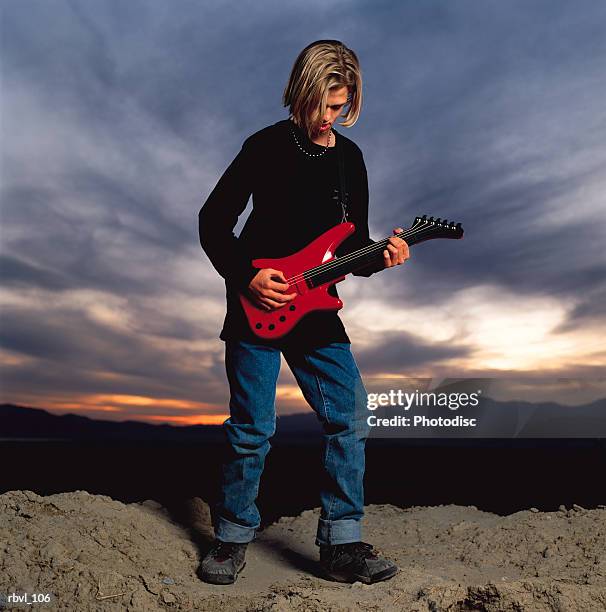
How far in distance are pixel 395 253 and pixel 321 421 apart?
0.82 metres

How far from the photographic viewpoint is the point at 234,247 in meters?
2.91

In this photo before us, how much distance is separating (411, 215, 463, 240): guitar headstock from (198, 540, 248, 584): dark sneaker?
65.4 inches

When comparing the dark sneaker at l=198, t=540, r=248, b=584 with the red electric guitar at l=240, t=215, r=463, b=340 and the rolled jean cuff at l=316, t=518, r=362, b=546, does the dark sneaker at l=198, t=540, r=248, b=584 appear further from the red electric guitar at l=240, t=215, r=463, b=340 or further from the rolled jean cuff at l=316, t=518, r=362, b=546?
the red electric guitar at l=240, t=215, r=463, b=340

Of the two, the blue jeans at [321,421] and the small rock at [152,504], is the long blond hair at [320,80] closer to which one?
the blue jeans at [321,421]

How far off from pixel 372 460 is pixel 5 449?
8.33 ft

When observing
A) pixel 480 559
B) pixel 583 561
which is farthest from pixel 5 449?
pixel 583 561

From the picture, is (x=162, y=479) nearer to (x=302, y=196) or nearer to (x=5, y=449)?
(x=5, y=449)

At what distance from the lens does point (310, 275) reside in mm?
2908

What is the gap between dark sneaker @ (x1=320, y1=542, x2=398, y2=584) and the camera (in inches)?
111

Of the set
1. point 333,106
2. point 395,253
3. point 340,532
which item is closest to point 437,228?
point 395,253

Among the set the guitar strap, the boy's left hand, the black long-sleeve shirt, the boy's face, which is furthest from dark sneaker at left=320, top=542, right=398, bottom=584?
the boy's face

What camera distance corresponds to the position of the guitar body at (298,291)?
2908mm

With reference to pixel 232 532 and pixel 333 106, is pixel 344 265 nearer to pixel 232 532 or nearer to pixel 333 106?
pixel 333 106

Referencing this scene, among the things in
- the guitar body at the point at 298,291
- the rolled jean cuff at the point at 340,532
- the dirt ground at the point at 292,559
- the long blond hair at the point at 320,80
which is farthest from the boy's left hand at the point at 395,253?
the dirt ground at the point at 292,559
